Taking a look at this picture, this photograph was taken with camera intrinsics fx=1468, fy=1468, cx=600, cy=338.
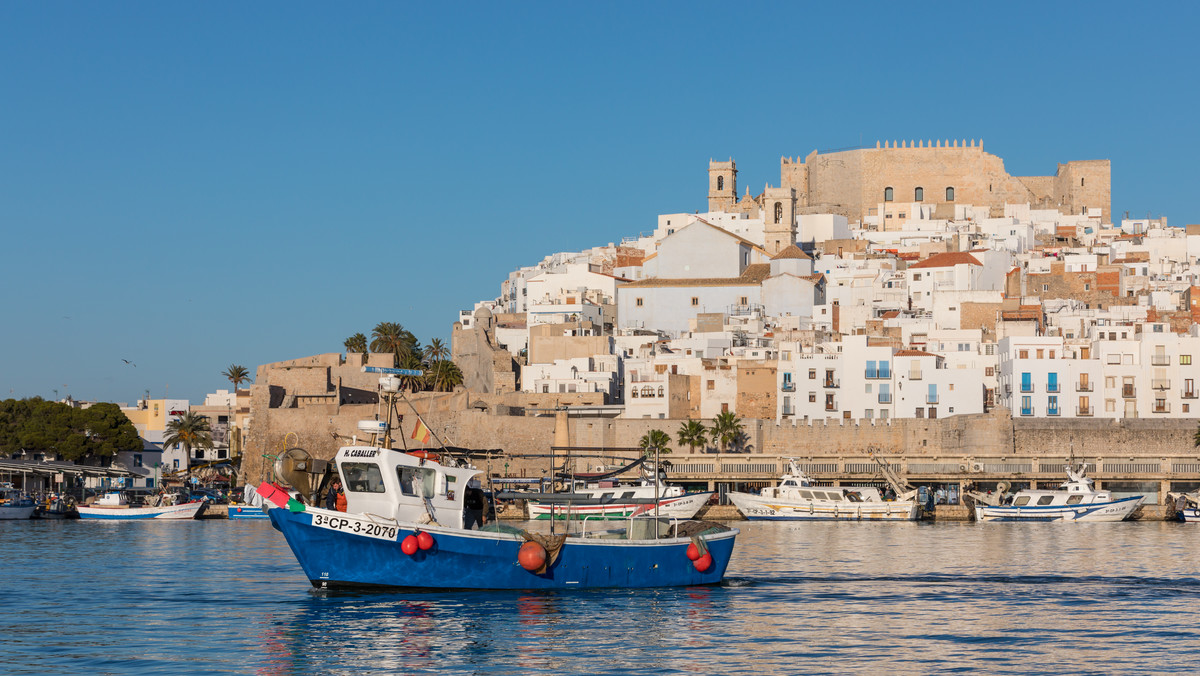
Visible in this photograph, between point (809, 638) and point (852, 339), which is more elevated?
point (852, 339)

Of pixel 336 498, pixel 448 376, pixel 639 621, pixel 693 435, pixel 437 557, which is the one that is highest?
pixel 448 376

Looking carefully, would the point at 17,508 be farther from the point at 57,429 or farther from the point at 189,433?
the point at 189,433

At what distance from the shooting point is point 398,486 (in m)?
23.9

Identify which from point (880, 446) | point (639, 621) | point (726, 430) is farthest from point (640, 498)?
point (639, 621)

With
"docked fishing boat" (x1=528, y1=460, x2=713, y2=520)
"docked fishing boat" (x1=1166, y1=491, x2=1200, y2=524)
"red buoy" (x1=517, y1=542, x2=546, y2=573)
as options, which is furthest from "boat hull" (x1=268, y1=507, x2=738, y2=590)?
"docked fishing boat" (x1=1166, y1=491, x2=1200, y2=524)

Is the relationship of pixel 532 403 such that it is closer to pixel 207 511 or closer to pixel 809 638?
pixel 207 511

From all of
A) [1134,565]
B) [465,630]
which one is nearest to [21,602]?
[465,630]

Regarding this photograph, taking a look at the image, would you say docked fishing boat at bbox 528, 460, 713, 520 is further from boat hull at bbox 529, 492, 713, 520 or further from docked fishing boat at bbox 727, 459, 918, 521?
docked fishing boat at bbox 727, 459, 918, 521

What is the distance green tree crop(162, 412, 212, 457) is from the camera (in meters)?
75.0

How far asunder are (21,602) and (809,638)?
1319 cm

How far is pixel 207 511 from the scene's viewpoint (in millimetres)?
56688

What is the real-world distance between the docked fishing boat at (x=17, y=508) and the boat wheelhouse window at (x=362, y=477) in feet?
110

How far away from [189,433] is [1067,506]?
148 ft

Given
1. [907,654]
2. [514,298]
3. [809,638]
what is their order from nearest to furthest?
[907,654], [809,638], [514,298]
